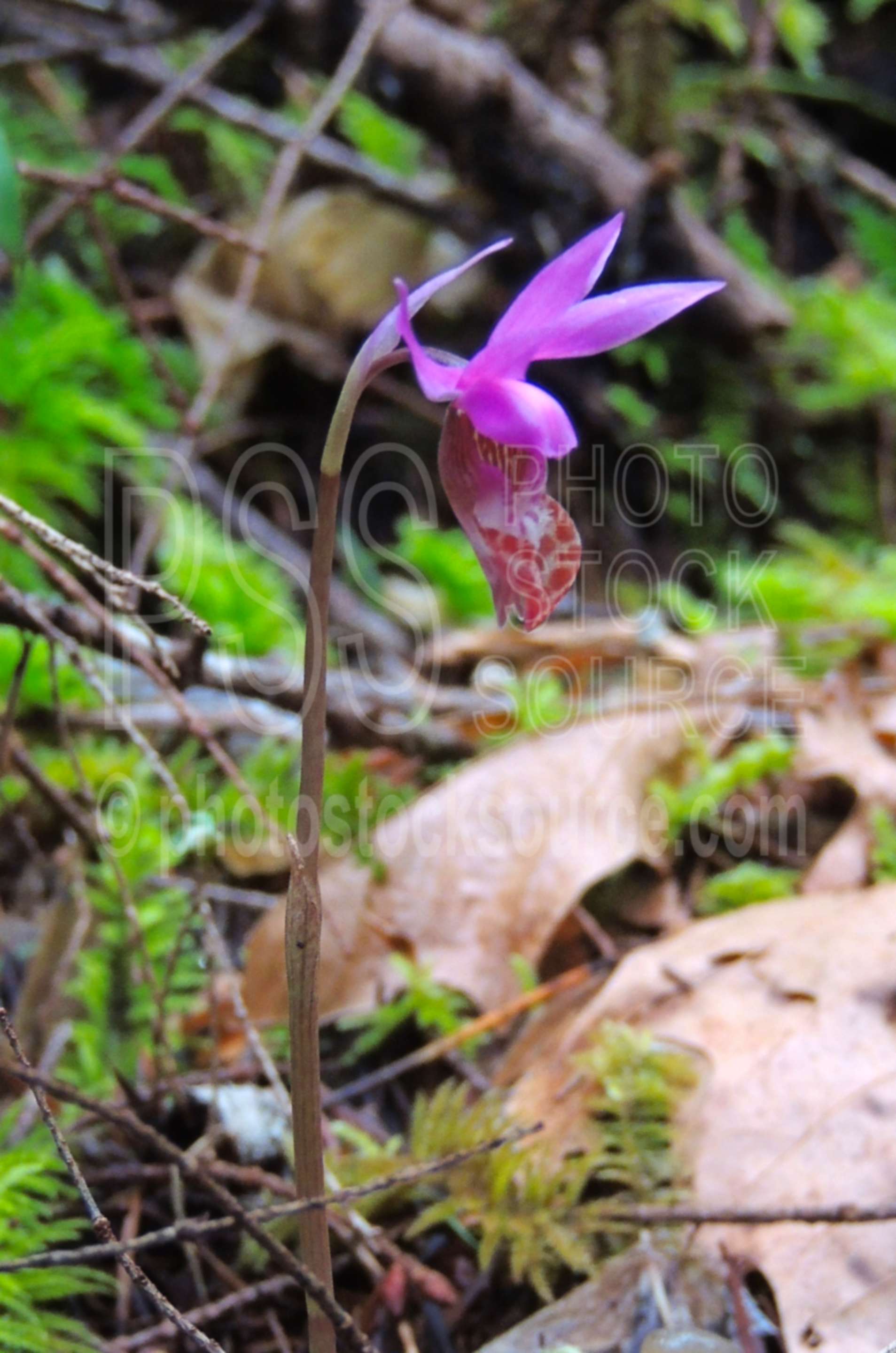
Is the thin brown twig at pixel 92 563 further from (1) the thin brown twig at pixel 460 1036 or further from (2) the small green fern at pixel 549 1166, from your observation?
(1) the thin brown twig at pixel 460 1036

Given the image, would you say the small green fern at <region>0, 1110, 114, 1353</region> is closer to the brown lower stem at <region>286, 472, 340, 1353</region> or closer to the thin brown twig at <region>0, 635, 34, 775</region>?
the brown lower stem at <region>286, 472, 340, 1353</region>

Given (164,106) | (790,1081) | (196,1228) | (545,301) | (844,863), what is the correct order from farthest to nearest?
1. (164,106)
2. (844,863)
3. (790,1081)
4. (545,301)
5. (196,1228)

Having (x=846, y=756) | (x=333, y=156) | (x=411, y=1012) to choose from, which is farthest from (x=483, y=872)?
(x=333, y=156)

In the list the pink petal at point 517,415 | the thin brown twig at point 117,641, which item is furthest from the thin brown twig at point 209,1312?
the pink petal at point 517,415

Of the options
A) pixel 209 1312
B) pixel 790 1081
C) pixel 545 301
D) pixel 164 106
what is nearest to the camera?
pixel 545 301

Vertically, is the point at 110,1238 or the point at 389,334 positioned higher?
the point at 389,334

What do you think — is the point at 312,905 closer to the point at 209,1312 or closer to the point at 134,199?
the point at 209,1312

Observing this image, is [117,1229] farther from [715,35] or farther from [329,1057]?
[715,35]

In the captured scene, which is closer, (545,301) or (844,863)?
(545,301)
